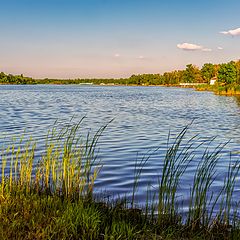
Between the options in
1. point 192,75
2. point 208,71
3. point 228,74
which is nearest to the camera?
point 228,74

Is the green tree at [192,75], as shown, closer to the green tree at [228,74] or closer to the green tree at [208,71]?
the green tree at [208,71]

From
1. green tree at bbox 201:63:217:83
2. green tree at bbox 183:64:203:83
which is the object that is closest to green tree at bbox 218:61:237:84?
green tree at bbox 201:63:217:83

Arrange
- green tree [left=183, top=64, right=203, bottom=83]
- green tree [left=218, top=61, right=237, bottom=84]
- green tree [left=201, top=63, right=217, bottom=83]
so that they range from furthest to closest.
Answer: green tree [left=183, top=64, right=203, bottom=83], green tree [left=201, top=63, right=217, bottom=83], green tree [left=218, top=61, right=237, bottom=84]

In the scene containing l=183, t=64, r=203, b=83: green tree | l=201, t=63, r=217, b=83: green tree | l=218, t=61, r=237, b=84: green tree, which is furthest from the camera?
l=183, t=64, r=203, b=83: green tree

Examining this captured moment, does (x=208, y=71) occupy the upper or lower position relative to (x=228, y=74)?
upper

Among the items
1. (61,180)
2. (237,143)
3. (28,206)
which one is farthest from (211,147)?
(28,206)

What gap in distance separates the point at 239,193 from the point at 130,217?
14.1 feet

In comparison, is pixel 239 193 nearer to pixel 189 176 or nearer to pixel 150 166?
pixel 189 176

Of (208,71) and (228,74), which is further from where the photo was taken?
(208,71)

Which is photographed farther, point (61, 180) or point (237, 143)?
point (237, 143)

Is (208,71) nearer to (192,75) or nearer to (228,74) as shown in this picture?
(192,75)

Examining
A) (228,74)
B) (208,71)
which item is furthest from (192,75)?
(228,74)

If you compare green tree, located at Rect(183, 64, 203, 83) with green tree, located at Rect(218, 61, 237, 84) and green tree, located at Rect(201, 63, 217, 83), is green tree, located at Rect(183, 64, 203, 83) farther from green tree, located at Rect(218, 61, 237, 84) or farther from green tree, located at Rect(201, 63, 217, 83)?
green tree, located at Rect(218, 61, 237, 84)

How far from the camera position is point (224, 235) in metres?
5.80
